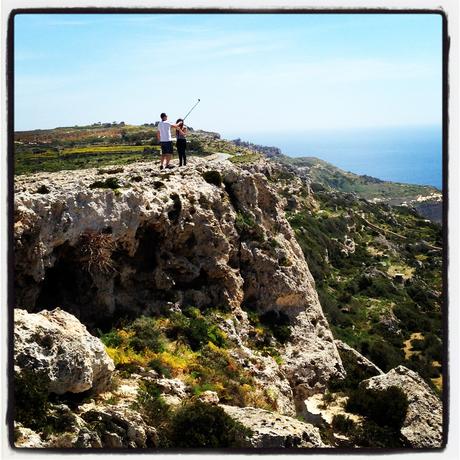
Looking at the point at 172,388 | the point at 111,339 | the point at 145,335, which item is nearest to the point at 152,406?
the point at 172,388

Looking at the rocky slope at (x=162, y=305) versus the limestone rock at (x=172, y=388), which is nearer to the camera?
the rocky slope at (x=162, y=305)

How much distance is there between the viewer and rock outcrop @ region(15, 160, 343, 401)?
36.9 ft

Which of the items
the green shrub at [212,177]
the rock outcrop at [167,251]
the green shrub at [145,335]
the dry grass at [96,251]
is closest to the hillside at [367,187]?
Answer: the rock outcrop at [167,251]

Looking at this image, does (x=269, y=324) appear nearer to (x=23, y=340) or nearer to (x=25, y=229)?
(x=25, y=229)

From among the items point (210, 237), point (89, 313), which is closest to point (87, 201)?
point (89, 313)

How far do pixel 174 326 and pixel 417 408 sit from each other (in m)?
5.60

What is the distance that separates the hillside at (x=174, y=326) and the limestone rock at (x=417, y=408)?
5 cm

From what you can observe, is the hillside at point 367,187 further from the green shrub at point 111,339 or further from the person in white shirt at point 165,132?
the green shrub at point 111,339

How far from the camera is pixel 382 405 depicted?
11.6 metres

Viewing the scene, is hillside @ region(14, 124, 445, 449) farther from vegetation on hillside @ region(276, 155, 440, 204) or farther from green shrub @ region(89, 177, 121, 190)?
vegetation on hillside @ region(276, 155, 440, 204)

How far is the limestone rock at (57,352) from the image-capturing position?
7.37m

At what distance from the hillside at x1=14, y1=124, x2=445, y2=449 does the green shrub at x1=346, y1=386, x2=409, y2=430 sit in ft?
0.15

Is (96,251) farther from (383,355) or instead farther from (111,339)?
(383,355)

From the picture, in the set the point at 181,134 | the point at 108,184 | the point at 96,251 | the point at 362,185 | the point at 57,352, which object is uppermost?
the point at 362,185
